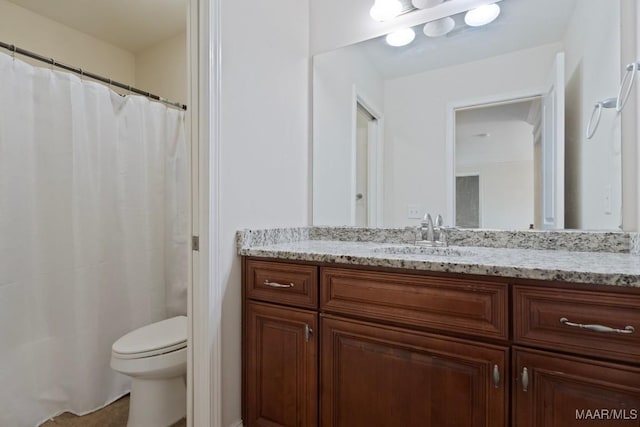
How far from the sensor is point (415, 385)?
3.30ft

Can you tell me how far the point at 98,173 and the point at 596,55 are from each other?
2.52 metres

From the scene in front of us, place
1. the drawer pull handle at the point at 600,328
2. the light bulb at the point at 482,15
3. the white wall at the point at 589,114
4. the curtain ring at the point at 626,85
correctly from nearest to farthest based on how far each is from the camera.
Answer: the drawer pull handle at the point at 600,328 < the curtain ring at the point at 626,85 < the white wall at the point at 589,114 < the light bulb at the point at 482,15

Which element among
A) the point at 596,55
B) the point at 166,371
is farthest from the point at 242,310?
the point at 596,55

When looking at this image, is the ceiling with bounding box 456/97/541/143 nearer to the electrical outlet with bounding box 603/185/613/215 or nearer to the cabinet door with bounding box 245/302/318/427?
the electrical outlet with bounding box 603/185/613/215

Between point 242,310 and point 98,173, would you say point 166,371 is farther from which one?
point 98,173

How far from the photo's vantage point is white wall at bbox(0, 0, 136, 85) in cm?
208

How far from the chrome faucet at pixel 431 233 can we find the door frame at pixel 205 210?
95cm

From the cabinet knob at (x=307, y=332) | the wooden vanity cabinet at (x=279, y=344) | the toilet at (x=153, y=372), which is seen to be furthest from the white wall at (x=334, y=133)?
the toilet at (x=153, y=372)

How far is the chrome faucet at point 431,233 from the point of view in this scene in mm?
1504

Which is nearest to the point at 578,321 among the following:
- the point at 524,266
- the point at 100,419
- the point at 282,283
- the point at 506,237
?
the point at 524,266

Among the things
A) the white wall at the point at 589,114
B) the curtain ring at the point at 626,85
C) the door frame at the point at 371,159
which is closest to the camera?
the curtain ring at the point at 626,85

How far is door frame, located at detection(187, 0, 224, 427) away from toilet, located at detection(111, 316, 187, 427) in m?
0.26

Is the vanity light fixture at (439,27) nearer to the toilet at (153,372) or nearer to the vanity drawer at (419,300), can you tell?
the vanity drawer at (419,300)

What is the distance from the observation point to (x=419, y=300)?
0.99m
